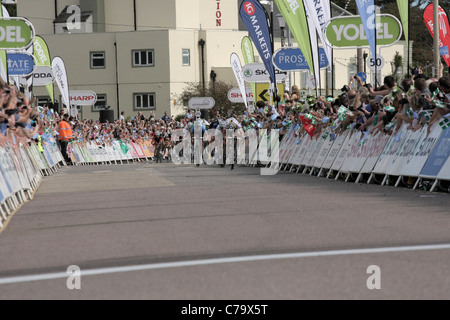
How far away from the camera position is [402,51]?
9031 cm

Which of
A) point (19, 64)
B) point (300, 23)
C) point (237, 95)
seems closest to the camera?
point (300, 23)

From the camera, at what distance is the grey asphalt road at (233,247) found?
6.95 metres

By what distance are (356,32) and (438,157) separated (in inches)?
353

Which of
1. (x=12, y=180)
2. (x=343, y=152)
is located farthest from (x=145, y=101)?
(x=12, y=180)

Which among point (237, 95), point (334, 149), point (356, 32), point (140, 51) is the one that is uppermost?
point (140, 51)

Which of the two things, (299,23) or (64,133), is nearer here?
(299,23)

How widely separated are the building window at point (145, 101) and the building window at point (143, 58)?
2.57 meters

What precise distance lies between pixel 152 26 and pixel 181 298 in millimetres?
75095

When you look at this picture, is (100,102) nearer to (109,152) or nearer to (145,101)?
(145,101)

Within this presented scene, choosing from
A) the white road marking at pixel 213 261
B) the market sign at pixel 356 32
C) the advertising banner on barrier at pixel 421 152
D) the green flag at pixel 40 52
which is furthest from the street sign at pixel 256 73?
the white road marking at pixel 213 261

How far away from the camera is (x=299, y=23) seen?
27.9m

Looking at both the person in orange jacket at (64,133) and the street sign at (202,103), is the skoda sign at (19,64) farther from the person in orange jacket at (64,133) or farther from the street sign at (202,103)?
the street sign at (202,103)

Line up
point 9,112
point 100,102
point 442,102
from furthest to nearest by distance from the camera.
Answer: point 100,102 < point 442,102 < point 9,112

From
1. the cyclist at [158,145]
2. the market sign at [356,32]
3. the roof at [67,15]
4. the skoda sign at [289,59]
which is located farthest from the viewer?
the roof at [67,15]
